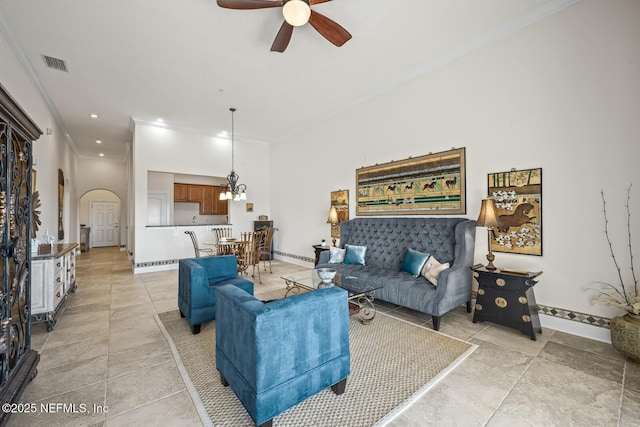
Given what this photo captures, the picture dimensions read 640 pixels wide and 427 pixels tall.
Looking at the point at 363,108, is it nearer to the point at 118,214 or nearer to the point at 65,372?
the point at 65,372

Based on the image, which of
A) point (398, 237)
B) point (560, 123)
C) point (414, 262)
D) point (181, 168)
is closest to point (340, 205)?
point (398, 237)

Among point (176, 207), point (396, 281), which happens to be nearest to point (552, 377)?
point (396, 281)

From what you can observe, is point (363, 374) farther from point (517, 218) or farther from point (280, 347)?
point (517, 218)

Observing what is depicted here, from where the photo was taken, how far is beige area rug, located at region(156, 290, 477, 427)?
66.0 inches

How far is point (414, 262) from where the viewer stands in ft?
11.5

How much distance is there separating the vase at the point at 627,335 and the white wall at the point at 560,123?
38 cm

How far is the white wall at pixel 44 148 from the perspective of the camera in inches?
130

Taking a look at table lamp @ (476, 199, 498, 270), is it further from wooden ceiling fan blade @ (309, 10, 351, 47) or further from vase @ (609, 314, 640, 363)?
wooden ceiling fan blade @ (309, 10, 351, 47)

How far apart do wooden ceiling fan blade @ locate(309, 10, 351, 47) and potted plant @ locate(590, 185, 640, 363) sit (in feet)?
9.81

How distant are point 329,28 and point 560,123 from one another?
8.56 feet

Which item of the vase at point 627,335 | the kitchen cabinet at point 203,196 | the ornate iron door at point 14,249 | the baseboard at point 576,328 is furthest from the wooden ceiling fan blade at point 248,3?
the kitchen cabinet at point 203,196

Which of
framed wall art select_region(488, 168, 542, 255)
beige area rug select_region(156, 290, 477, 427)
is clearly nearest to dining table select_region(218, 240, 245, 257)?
beige area rug select_region(156, 290, 477, 427)

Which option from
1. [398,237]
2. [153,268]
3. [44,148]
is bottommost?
[153,268]

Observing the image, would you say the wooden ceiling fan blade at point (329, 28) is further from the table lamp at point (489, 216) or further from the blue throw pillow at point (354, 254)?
the blue throw pillow at point (354, 254)
